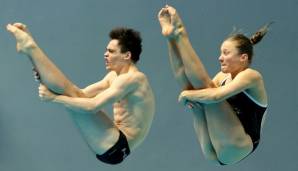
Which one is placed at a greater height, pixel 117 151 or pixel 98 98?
pixel 98 98

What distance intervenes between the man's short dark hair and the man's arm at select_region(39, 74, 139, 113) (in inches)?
10.8

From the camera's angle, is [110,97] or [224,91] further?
[110,97]

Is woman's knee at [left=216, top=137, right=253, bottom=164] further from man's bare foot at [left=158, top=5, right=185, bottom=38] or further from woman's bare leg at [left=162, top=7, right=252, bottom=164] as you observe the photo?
man's bare foot at [left=158, top=5, right=185, bottom=38]

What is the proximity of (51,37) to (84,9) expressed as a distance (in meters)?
0.57

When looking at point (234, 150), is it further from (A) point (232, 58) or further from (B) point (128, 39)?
(B) point (128, 39)

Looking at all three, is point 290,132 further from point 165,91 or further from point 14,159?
point 14,159

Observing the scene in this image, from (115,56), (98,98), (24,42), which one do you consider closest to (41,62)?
(24,42)

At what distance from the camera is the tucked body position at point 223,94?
3.87 meters

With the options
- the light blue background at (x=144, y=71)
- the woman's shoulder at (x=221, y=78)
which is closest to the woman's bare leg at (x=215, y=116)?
the woman's shoulder at (x=221, y=78)

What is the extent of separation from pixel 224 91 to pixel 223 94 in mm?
23

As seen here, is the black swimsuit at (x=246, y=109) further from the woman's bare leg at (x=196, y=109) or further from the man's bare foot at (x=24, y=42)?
the man's bare foot at (x=24, y=42)

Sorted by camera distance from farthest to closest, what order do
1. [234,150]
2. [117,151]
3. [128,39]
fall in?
1. [128,39]
2. [117,151]
3. [234,150]

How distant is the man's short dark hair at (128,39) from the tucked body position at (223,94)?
0.49 m

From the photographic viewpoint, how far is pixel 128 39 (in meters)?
4.42
